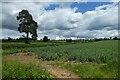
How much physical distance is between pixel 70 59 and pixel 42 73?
45.5ft

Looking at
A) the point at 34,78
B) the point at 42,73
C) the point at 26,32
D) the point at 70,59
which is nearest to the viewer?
the point at 34,78

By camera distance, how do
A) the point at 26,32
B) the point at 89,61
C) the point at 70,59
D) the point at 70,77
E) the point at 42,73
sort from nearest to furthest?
the point at 42,73 → the point at 70,77 → the point at 89,61 → the point at 70,59 → the point at 26,32

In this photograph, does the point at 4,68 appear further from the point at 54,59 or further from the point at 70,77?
the point at 54,59

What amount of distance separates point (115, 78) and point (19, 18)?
77.9 m

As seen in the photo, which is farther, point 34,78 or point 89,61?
point 89,61

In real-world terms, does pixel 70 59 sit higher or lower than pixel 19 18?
lower

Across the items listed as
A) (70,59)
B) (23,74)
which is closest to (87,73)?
(23,74)

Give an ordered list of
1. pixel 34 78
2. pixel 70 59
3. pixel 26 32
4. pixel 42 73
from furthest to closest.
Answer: pixel 26 32 → pixel 70 59 → pixel 42 73 → pixel 34 78

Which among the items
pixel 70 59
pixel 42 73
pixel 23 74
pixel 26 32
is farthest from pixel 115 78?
pixel 26 32

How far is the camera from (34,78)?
14688 mm

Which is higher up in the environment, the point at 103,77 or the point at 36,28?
the point at 36,28

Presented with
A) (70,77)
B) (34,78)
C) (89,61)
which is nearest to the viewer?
(34,78)

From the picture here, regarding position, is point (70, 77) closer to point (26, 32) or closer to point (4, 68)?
point (4, 68)

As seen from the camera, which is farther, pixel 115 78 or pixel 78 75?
pixel 78 75
